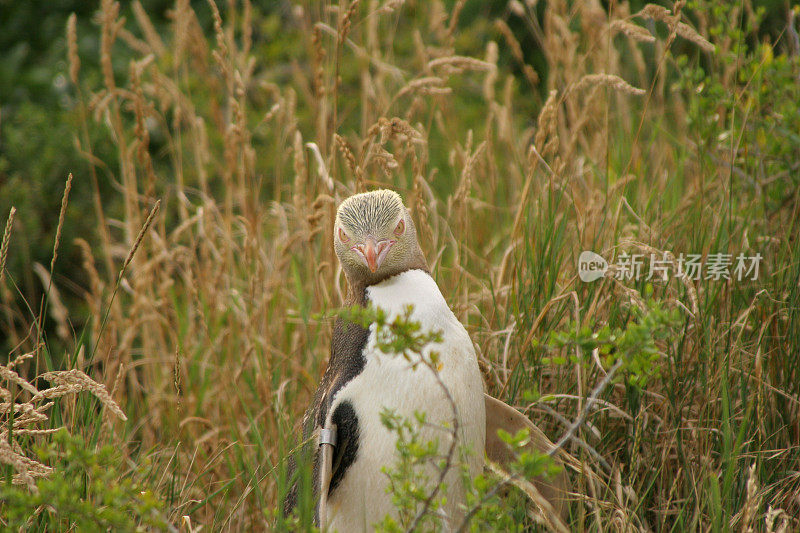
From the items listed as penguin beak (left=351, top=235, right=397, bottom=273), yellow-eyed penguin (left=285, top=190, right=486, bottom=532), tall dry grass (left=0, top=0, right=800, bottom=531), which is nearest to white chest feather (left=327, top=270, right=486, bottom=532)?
yellow-eyed penguin (left=285, top=190, right=486, bottom=532)

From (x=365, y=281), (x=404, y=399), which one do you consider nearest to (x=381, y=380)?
(x=404, y=399)

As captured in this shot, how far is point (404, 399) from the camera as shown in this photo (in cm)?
240

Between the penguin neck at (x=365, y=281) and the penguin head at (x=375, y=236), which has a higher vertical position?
the penguin head at (x=375, y=236)

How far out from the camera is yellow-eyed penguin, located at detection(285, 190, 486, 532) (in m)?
2.39

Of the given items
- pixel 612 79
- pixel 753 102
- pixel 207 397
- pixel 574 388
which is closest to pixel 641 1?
pixel 753 102

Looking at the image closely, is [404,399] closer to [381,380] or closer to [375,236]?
[381,380]

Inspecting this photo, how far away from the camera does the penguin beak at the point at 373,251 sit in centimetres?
243

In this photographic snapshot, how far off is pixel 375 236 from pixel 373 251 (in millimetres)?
71

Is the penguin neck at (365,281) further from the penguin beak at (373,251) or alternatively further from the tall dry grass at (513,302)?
the tall dry grass at (513,302)

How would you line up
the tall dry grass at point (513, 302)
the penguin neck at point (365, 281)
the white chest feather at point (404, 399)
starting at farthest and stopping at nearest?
the tall dry grass at point (513, 302) → the penguin neck at point (365, 281) → the white chest feather at point (404, 399)

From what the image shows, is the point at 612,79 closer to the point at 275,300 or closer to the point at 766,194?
the point at 766,194

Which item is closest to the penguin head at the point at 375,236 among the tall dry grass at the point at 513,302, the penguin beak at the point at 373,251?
the penguin beak at the point at 373,251

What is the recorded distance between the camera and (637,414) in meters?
2.78

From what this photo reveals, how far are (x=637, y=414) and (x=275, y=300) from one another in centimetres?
177
